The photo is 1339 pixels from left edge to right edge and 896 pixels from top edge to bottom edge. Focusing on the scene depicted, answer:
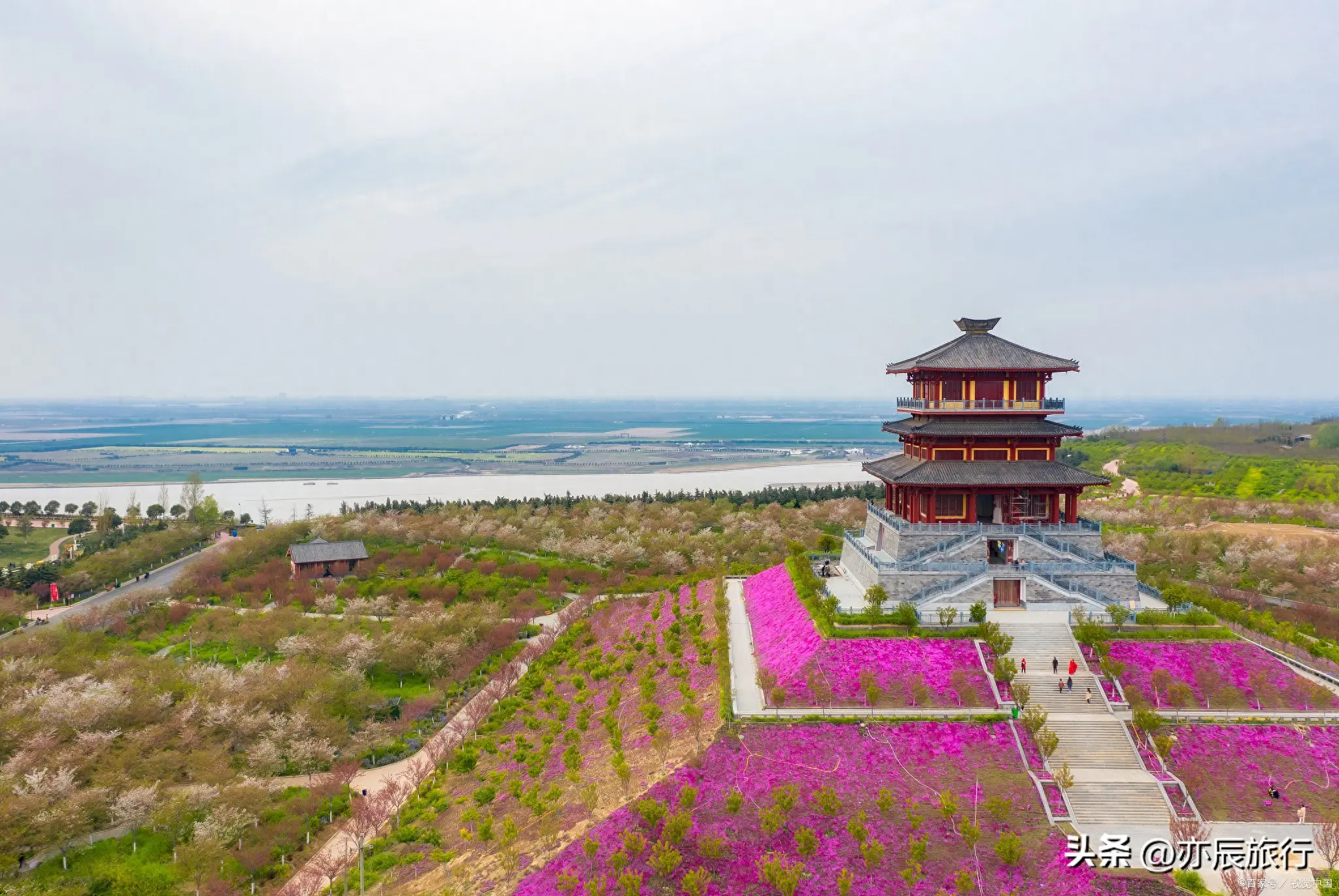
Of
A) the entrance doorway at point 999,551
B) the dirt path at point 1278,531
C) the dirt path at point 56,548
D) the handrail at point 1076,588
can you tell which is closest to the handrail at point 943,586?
the entrance doorway at point 999,551

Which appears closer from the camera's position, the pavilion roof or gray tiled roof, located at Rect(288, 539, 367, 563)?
the pavilion roof

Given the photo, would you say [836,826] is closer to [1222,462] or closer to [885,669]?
[885,669]

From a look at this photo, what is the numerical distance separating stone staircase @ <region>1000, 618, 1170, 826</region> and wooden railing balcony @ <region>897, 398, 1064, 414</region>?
36.1ft

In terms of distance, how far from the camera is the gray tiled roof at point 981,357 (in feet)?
123

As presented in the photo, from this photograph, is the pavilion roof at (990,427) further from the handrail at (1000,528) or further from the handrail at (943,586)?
the handrail at (943,586)

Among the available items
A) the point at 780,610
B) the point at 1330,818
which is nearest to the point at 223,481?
the point at 780,610

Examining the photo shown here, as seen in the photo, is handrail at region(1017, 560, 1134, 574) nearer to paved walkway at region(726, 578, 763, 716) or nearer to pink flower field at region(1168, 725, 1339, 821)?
pink flower field at region(1168, 725, 1339, 821)

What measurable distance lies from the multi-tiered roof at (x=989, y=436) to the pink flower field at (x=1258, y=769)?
13326 millimetres

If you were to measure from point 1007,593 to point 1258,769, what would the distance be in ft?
37.1

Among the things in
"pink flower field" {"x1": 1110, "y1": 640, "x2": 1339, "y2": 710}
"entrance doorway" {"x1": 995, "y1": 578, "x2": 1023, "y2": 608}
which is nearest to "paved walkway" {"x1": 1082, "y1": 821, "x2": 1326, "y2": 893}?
"pink flower field" {"x1": 1110, "y1": 640, "x2": 1339, "y2": 710}

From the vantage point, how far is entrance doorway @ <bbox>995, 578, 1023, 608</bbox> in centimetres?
3525

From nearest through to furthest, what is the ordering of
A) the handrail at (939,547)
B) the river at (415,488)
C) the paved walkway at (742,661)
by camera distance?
the paved walkway at (742,661) → the handrail at (939,547) → the river at (415,488)

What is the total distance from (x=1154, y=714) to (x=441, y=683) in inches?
1366

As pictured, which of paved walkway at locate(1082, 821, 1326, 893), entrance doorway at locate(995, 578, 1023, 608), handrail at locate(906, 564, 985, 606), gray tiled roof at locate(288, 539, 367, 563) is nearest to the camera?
paved walkway at locate(1082, 821, 1326, 893)
